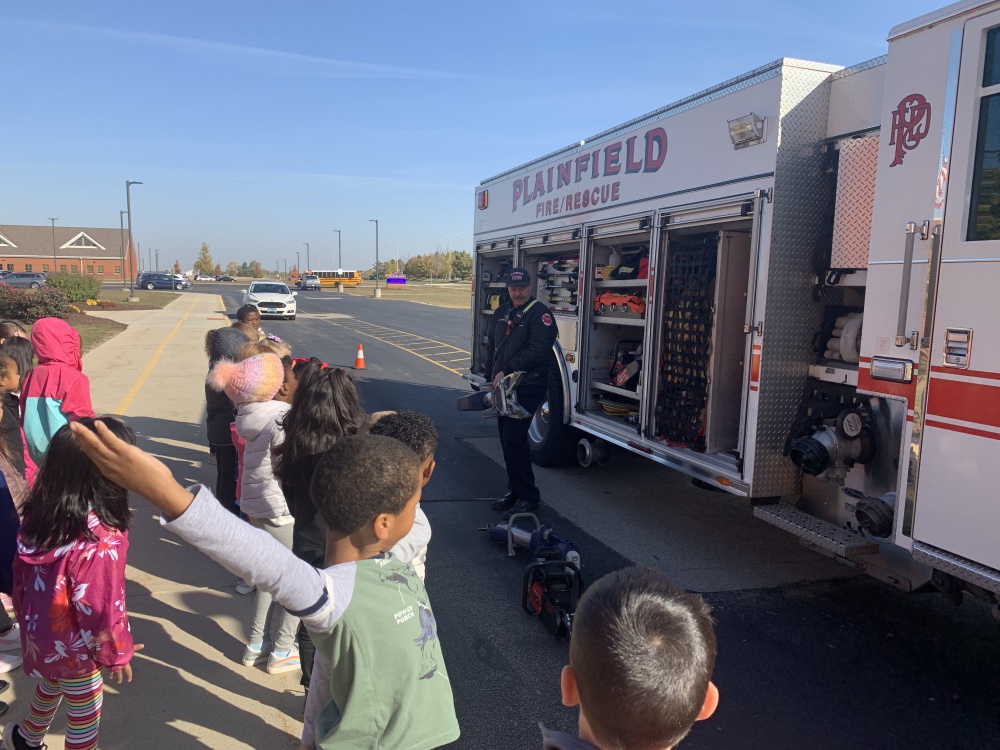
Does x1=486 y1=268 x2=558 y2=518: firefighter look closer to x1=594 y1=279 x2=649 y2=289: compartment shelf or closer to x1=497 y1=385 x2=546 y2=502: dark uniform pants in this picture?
x1=497 y1=385 x2=546 y2=502: dark uniform pants

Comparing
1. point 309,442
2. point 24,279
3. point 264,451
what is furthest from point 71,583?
point 24,279

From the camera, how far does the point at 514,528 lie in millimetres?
5246

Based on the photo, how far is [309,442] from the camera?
9.78 ft

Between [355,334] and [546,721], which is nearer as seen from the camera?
[546,721]

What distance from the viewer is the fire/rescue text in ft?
18.2

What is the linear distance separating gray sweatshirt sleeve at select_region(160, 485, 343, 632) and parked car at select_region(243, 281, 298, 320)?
27.8m

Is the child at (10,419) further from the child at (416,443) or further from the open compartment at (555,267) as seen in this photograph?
the open compartment at (555,267)

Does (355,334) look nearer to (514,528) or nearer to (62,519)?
(514,528)

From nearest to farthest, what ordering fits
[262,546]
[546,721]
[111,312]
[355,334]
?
[262,546] → [546,721] → [355,334] → [111,312]

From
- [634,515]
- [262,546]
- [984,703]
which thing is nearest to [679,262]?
[634,515]

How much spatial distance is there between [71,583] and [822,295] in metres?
4.12

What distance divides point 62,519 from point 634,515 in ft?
15.1

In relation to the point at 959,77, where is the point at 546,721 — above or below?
below

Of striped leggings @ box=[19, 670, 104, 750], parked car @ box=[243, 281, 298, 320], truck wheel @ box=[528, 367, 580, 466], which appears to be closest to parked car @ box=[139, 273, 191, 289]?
parked car @ box=[243, 281, 298, 320]
